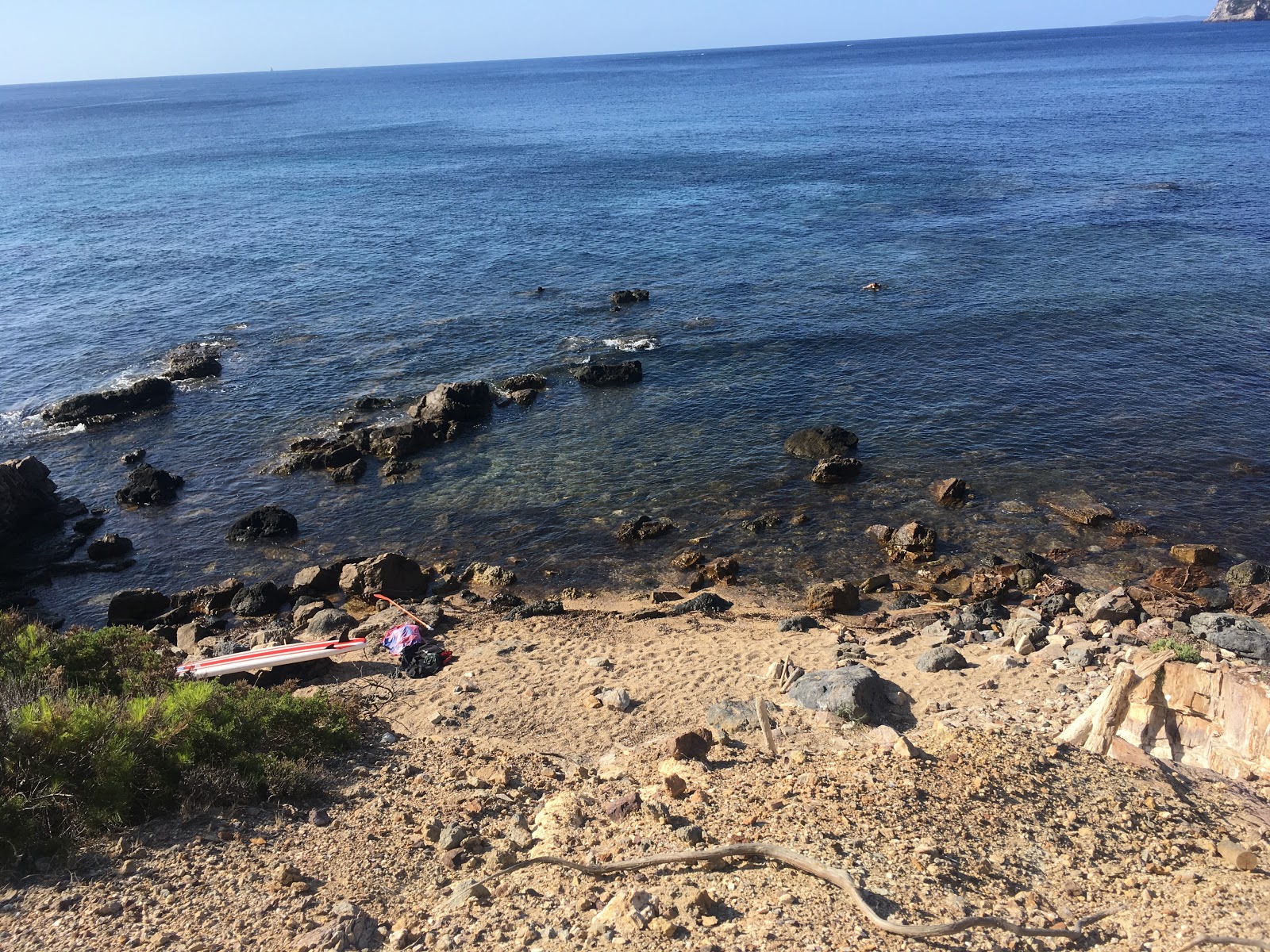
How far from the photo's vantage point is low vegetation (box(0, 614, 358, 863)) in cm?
1292

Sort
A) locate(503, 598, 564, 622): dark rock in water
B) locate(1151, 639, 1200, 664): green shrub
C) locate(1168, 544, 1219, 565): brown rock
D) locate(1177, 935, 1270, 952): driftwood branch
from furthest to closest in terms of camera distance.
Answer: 1. locate(1168, 544, 1219, 565): brown rock
2. locate(503, 598, 564, 622): dark rock in water
3. locate(1151, 639, 1200, 664): green shrub
4. locate(1177, 935, 1270, 952): driftwood branch

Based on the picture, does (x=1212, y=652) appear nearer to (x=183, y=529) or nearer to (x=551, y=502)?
(x=551, y=502)

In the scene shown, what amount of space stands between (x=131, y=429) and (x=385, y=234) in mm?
35978

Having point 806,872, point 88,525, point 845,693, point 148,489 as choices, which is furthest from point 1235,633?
point 88,525

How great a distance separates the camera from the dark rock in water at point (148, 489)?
34.3 m

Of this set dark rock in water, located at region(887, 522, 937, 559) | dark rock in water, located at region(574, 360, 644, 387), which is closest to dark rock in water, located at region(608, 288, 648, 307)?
dark rock in water, located at region(574, 360, 644, 387)

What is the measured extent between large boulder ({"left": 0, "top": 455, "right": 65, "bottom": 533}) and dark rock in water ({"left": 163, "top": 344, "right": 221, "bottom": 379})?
38.3ft

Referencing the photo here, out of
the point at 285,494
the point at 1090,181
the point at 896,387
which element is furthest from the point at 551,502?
the point at 1090,181

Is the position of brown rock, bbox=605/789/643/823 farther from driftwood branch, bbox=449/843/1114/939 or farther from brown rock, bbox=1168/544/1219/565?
brown rock, bbox=1168/544/1219/565

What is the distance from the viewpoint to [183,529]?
108 feet

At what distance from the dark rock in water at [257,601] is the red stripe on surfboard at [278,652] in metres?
5.00

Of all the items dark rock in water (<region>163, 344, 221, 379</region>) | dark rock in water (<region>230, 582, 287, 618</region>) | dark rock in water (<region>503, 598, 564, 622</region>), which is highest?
dark rock in water (<region>163, 344, 221, 379</region>)

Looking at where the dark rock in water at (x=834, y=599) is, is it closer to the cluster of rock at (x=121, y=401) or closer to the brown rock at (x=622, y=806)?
the brown rock at (x=622, y=806)

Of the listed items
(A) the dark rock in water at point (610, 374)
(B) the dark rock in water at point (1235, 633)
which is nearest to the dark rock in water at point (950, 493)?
(B) the dark rock in water at point (1235, 633)
